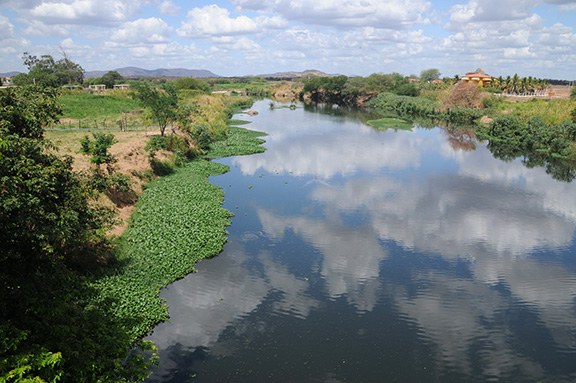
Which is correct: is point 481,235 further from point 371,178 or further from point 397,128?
point 397,128

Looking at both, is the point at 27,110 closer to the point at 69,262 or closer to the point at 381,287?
the point at 69,262

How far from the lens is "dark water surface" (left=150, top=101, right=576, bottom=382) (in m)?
18.9

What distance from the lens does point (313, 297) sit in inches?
945

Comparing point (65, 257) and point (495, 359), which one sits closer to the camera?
point (495, 359)

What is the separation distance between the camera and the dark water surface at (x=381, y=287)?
18859 millimetres

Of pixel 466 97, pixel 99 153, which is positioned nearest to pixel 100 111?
pixel 99 153

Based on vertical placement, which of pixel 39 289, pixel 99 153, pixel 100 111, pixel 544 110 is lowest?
pixel 39 289

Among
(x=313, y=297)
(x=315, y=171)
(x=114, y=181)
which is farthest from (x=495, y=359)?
(x=315, y=171)

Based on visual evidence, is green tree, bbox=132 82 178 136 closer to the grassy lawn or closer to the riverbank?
the riverbank

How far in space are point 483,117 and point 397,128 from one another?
68.7 feet

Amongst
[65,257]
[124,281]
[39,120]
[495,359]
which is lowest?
[495,359]

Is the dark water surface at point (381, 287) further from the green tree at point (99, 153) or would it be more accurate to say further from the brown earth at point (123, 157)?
the green tree at point (99, 153)

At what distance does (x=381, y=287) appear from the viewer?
25312 mm

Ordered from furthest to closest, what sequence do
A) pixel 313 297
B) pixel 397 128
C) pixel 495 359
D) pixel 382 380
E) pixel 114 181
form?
pixel 397 128
pixel 114 181
pixel 313 297
pixel 495 359
pixel 382 380
